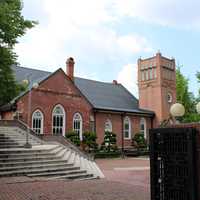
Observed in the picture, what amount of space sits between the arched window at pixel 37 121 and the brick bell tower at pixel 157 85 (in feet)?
53.4

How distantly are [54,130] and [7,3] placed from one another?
15.5 m

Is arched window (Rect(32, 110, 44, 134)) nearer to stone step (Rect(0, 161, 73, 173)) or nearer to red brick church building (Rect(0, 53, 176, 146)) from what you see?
red brick church building (Rect(0, 53, 176, 146))

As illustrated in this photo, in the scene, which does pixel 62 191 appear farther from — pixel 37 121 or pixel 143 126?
pixel 143 126

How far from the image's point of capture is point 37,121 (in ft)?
83.2

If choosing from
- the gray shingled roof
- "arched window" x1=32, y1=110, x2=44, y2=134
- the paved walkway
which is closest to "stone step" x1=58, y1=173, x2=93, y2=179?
the paved walkway

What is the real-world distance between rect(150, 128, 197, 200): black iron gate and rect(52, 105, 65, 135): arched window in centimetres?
2119

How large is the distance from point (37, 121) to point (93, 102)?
7.69 metres

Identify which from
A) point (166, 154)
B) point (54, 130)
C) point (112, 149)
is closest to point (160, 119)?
point (112, 149)

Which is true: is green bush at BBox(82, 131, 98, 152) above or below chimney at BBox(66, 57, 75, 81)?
below

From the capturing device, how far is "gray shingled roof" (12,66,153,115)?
2966 centimetres

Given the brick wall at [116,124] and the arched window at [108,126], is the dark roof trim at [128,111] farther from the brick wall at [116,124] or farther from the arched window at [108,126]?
the arched window at [108,126]

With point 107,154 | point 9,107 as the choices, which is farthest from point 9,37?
point 107,154

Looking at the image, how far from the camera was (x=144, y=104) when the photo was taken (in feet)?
123

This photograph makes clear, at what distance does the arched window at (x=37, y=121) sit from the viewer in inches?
989
